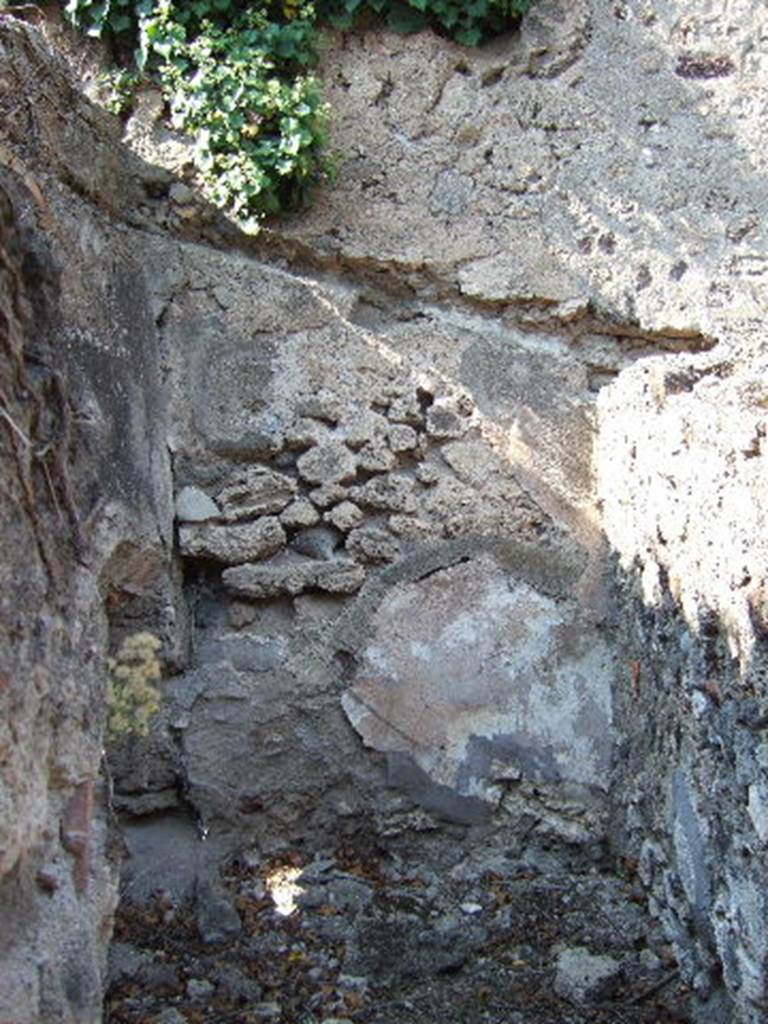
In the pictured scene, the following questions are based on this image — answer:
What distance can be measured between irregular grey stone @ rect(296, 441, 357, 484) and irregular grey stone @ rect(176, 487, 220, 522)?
26 centimetres

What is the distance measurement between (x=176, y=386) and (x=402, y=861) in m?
1.40

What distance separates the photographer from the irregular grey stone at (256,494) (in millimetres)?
4176

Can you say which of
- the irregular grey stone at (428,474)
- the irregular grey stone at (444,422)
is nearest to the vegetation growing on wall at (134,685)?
the irregular grey stone at (428,474)

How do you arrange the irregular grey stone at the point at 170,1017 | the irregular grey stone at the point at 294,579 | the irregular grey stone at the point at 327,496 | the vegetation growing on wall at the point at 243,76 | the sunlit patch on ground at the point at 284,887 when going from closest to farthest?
the irregular grey stone at the point at 170,1017 → the sunlit patch on ground at the point at 284,887 → the irregular grey stone at the point at 294,579 → the irregular grey stone at the point at 327,496 → the vegetation growing on wall at the point at 243,76

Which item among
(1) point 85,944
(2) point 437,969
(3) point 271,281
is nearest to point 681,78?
(3) point 271,281

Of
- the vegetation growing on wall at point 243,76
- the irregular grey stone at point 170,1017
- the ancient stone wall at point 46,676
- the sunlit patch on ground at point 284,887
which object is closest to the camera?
the ancient stone wall at point 46,676

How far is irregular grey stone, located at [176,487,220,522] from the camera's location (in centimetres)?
414

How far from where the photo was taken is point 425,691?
402cm

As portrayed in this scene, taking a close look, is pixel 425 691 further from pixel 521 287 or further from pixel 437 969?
pixel 521 287

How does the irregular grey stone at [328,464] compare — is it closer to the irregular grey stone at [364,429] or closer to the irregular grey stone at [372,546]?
the irregular grey stone at [364,429]

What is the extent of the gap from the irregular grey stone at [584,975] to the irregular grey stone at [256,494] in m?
1.41

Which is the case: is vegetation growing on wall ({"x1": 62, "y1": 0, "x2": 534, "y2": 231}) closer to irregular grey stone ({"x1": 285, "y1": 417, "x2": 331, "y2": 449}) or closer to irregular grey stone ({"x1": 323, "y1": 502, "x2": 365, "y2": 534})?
irregular grey stone ({"x1": 285, "y1": 417, "x2": 331, "y2": 449})

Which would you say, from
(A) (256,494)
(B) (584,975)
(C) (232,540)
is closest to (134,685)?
(C) (232,540)

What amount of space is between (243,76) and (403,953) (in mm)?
2399
